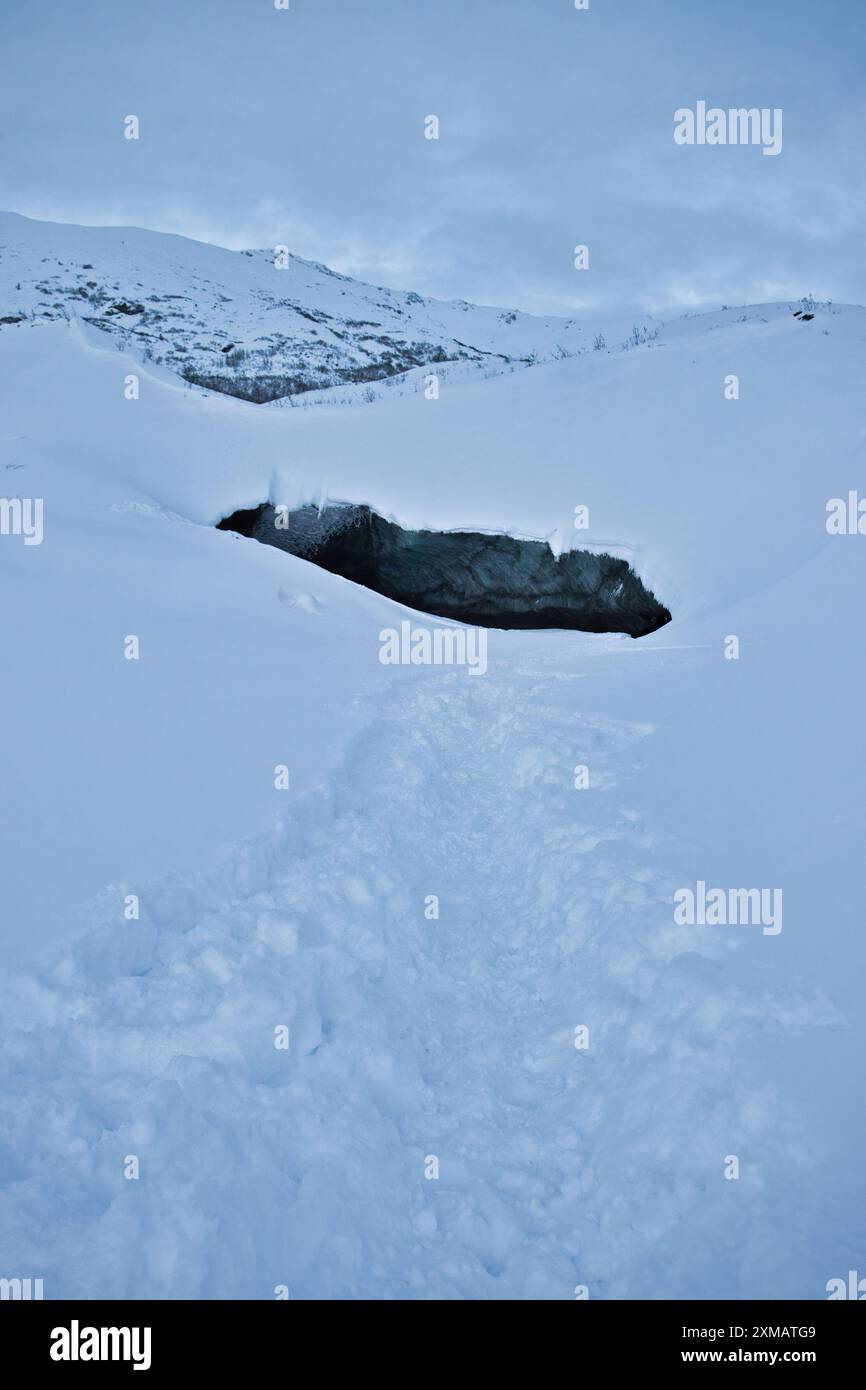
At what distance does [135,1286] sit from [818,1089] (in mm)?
2299

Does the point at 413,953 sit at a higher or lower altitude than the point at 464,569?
lower

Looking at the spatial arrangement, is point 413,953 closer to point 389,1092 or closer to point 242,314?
point 389,1092

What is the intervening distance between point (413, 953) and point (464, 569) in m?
10.9

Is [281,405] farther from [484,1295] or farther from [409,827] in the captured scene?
[484,1295]

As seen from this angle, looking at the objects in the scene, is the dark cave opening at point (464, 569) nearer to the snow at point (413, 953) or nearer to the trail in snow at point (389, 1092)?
the snow at point (413, 953)

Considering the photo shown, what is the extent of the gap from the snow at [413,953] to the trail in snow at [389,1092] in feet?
0.04

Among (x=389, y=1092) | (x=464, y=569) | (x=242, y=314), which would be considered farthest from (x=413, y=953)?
(x=242, y=314)

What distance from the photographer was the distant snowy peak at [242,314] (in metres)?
32.1

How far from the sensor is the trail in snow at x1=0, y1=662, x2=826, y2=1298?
2.32m

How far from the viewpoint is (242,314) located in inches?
1687

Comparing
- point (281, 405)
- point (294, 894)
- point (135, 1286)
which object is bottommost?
point (135, 1286)

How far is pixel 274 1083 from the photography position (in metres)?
2.86

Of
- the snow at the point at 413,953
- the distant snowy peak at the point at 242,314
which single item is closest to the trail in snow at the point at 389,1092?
the snow at the point at 413,953
